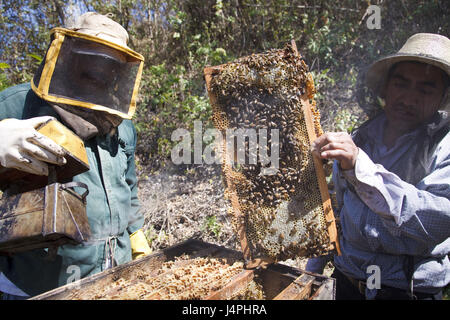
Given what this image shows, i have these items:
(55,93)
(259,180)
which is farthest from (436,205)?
(55,93)

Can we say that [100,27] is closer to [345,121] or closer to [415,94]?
[415,94]

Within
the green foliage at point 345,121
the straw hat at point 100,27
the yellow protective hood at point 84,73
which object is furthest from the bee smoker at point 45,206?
the green foliage at point 345,121

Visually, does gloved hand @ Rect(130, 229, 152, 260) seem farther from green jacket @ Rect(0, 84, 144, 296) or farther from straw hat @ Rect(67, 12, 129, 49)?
straw hat @ Rect(67, 12, 129, 49)

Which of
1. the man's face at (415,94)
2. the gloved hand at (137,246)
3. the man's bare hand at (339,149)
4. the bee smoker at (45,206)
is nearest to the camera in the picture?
the bee smoker at (45,206)

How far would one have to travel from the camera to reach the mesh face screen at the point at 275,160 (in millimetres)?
2041

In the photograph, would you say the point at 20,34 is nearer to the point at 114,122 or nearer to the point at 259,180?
the point at 114,122

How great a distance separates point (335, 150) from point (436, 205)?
735 millimetres

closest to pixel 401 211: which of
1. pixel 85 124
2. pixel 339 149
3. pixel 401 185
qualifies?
pixel 401 185

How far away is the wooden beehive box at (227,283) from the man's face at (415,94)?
1.39 meters

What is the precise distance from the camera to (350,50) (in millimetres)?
6371

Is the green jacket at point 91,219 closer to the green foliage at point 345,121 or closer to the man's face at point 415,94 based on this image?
the man's face at point 415,94

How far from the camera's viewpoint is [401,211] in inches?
72.8

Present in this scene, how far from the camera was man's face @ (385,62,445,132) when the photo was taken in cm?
219

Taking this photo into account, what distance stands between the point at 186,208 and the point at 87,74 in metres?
3.17
